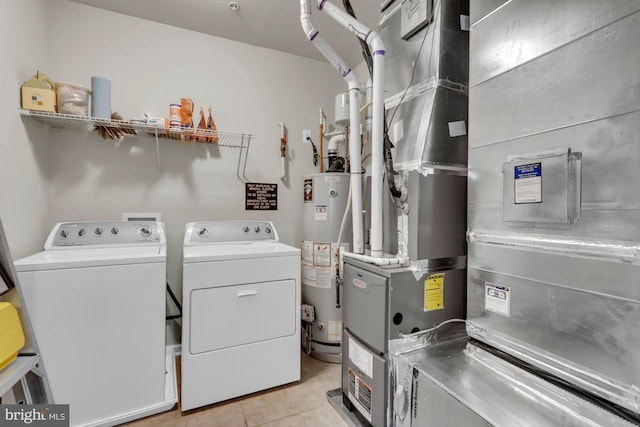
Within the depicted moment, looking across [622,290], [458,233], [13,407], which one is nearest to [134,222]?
[13,407]

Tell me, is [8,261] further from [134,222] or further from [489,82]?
[489,82]

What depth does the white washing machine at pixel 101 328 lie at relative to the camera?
4.63 ft

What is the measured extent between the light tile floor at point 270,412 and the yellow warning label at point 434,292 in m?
0.88

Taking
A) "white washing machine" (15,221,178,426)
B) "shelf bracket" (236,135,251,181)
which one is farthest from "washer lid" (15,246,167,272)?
"shelf bracket" (236,135,251,181)

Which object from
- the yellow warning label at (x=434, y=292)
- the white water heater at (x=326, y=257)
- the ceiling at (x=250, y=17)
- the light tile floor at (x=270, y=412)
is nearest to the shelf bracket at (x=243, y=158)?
the white water heater at (x=326, y=257)

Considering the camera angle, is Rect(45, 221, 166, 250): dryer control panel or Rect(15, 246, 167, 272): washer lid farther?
Rect(45, 221, 166, 250): dryer control panel

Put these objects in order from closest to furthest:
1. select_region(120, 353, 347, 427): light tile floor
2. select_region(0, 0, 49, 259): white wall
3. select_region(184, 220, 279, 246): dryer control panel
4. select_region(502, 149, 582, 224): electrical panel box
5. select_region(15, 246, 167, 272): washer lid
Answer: select_region(502, 149, 582, 224): electrical panel box
select_region(15, 246, 167, 272): washer lid
select_region(0, 0, 49, 259): white wall
select_region(120, 353, 347, 427): light tile floor
select_region(184, 220, 279, 246): dryer control panel

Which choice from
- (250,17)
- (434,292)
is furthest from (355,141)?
(250,17)

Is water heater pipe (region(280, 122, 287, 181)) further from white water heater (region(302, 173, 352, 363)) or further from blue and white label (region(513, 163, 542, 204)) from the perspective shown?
blue and white label (region(513, 163, 542, 204))

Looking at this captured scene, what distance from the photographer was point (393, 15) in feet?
5.62

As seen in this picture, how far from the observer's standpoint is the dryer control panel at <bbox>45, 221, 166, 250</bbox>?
1841mm

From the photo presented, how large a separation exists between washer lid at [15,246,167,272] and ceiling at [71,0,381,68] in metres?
1.80

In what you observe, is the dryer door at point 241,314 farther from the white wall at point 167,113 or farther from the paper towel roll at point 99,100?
the paper towel roll at point 99,100

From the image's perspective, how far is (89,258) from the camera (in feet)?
4.95
